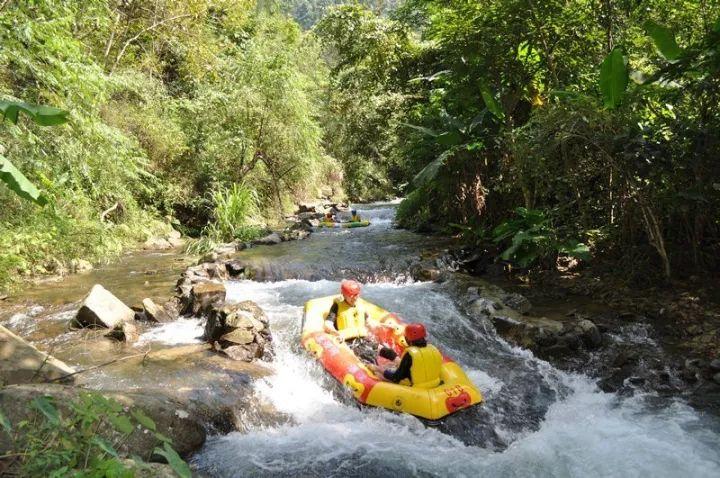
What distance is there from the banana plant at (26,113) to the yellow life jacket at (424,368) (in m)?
3.66

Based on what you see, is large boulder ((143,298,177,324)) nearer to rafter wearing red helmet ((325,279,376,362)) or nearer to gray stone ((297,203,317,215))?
rafter wearing red helmet ((325,279,376,362))

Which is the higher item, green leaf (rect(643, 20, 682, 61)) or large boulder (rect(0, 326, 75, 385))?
green leaf (rect(643, 20, 682, 61))

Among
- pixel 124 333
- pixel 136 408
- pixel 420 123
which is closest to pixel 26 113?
pixel 136 408

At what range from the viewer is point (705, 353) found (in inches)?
214

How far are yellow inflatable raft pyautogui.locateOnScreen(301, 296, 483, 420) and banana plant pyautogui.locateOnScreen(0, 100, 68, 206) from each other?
3.61m

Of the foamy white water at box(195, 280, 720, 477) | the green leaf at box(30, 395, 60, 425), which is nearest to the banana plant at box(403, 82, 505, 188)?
the foamy white water at box(195, 280, 720, 477)

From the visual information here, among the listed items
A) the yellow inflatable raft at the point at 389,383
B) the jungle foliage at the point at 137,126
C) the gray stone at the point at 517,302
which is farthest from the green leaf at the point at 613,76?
the jungle foliage at the point at 137,126

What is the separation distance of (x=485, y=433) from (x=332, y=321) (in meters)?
2.65

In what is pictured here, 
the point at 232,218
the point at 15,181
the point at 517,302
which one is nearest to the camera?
the point at 15,181

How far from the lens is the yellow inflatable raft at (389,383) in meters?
4.68

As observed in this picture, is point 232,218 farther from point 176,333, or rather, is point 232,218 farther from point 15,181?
point 15,181

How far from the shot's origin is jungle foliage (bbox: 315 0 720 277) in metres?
6.25

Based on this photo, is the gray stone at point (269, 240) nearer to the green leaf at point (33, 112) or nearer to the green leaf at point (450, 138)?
the green leaf at point (450, 138)

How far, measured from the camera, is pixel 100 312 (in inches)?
265
